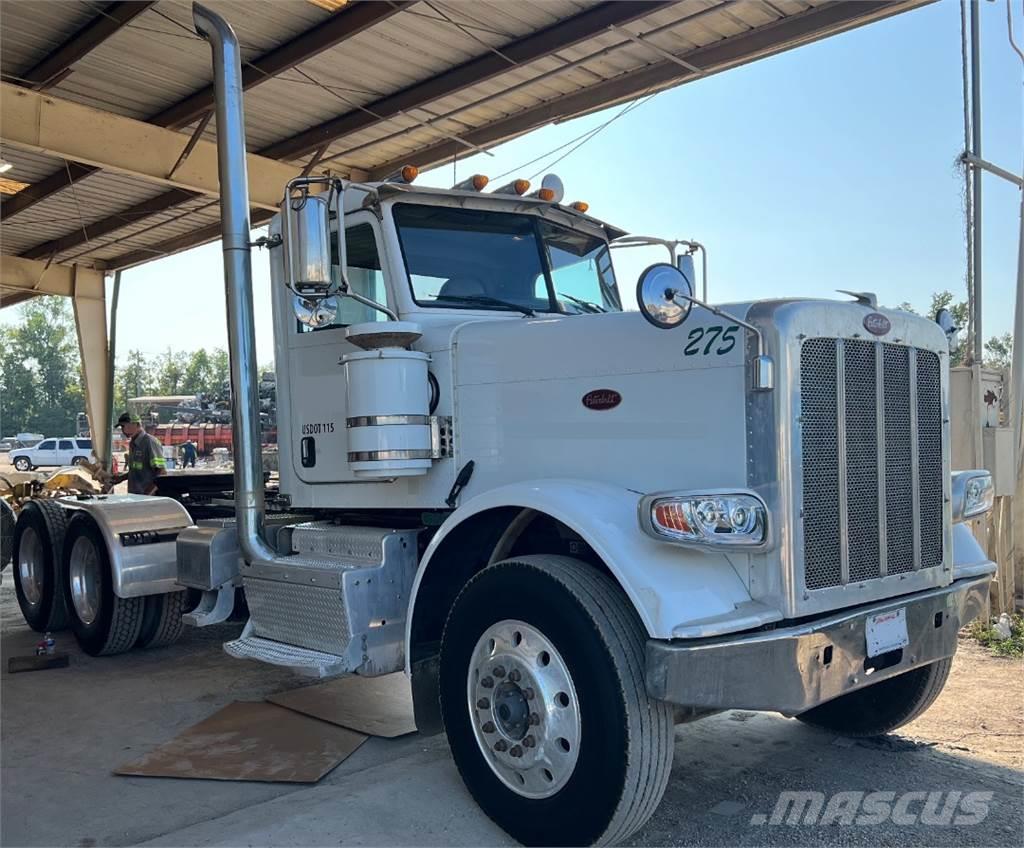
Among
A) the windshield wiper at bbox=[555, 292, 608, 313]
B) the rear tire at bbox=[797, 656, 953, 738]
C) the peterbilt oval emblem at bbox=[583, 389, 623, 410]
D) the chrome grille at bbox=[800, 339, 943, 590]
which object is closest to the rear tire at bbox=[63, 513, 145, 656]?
the windshield wiper at bbox=[555, 292, 608, 313]

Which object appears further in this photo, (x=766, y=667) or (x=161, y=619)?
(x=161, y=619)

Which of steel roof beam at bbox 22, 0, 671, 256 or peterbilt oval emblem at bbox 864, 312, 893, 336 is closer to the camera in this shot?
peterbilt oval emblem at bbox 864, 312, 893, 336

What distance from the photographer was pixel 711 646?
283cm

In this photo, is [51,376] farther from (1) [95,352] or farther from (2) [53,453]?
(1) [95,352]


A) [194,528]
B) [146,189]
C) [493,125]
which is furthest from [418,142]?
[194,528]

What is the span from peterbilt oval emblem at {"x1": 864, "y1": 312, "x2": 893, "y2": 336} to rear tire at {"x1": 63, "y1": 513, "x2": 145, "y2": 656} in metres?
4.86

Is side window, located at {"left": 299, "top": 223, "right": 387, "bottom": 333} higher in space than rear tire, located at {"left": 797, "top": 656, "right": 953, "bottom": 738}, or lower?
higher

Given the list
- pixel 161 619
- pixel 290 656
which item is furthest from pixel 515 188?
pixel 161 619

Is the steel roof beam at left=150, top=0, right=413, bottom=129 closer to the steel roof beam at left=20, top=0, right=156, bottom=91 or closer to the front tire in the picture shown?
the steel roof beam at left=20, top=0, right=156, bottom=91

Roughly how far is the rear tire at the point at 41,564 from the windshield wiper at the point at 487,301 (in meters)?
4.22

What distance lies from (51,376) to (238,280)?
5888 cm

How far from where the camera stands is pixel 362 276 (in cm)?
439

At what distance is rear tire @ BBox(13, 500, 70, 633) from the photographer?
6.95 meters

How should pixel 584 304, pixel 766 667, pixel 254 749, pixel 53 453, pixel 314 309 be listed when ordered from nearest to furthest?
pixel 766 667
pixel 314 309
pixel 254 749
pixel 584 304
pixel 53 453
